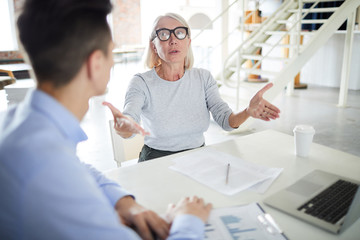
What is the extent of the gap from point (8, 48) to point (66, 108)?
9328 millimetres

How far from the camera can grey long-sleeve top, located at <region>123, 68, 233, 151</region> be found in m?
1.70

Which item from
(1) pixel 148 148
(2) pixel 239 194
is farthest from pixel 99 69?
(1) pixel 148 148

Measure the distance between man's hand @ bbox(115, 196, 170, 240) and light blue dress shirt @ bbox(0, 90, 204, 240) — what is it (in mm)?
215

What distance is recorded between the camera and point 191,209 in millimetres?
864

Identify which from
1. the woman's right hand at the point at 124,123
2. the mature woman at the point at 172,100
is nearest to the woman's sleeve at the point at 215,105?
the mature woman at the point at 172,100

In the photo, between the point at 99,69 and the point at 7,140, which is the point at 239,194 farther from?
the point at 7,140

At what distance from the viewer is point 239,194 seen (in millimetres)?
1063

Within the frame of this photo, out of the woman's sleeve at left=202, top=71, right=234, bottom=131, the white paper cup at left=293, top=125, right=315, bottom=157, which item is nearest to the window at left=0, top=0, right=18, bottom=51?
the woman's sleeve at left=202, top=71, right=234, bottom=131

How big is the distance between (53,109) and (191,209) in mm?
458

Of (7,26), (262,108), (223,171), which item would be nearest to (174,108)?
(262,108)

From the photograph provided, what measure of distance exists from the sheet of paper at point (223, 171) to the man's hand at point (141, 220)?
29cm

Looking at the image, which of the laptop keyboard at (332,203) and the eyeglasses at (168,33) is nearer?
the laptop keyboard at (332,203)

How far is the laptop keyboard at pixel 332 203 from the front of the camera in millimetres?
911

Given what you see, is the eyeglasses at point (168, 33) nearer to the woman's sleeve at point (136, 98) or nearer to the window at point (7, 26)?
the woman's sleeve at point (136, 98)
